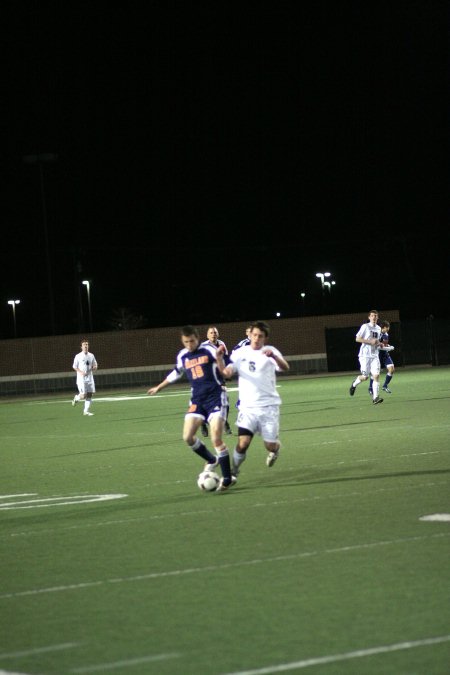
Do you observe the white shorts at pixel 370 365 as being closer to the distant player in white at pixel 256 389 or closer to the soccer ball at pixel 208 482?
the distant player in white at pixel 256 389

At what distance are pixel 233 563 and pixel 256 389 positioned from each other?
5.01 metres

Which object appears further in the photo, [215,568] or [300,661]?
[215,568]

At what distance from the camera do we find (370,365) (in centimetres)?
3012

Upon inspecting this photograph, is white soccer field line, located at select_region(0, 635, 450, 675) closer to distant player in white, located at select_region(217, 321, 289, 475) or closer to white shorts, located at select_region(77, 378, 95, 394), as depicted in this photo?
distant player in white, located at select_region(217, 321, 289, 475)

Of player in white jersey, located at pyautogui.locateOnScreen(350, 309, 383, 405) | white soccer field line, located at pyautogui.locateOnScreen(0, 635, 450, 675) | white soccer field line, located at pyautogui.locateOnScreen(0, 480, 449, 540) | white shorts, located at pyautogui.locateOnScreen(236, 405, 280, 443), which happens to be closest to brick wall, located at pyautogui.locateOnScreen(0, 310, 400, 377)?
player in white jersey, located at pyautogui.locateOnScreen(350, 309, 383, 405)

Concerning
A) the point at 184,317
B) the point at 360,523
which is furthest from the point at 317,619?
the point at 184,317

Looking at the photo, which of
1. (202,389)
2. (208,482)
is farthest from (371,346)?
(208,482)

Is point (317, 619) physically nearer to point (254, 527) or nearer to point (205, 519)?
point (254, 527)

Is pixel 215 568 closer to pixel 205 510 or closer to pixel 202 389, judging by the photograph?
pixel 205 510

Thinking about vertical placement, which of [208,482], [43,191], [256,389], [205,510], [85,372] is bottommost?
[205,510]

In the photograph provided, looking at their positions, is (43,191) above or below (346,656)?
above

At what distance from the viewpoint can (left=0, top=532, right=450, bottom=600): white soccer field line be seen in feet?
28.0

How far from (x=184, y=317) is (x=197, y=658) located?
107019 mm

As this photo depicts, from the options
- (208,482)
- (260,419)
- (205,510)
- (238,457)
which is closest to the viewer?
(205,510)
